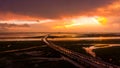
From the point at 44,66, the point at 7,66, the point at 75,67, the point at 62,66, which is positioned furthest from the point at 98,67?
the point at 7,66

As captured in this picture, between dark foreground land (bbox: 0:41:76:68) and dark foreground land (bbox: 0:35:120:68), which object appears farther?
dark foreground land (bbox: 0:35:120:68)

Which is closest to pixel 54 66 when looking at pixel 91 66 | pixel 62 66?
pixel 62 66

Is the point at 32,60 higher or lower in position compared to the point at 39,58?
higher

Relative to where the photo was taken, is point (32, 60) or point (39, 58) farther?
point (39, 58)

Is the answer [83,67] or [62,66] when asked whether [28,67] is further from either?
[83,67]

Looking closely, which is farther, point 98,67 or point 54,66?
point 54,66

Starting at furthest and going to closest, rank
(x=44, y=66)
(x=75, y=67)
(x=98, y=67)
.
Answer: (x=44, y=66) < (x=75, y=67) < (x=98, y=67)

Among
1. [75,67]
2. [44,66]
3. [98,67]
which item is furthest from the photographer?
[44,66]

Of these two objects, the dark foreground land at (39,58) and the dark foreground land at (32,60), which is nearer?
the dark foreground land at (32,60)

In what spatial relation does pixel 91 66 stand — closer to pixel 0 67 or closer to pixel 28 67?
pixel 28 67
